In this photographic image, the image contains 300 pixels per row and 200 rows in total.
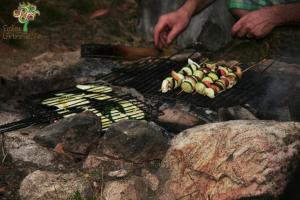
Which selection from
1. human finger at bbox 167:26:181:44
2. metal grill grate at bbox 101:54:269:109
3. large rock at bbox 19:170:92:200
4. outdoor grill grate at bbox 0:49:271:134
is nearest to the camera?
large rock at bbox 19:170:92:200

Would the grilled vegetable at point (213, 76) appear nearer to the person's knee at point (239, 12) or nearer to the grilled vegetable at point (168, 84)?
the grilled vegetable at point (168, 84)

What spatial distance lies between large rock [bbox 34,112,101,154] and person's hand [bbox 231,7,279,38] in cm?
255

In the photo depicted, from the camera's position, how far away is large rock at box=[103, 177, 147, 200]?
14.2 ft

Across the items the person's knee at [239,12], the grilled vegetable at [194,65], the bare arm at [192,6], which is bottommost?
the grilled vegetable at [194,65]

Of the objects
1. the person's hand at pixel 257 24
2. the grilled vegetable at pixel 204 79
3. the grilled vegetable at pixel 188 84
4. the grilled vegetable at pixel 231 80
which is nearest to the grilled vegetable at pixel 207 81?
the grilled vegetable at pixel 204 79

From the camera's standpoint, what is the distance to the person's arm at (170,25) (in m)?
6.28

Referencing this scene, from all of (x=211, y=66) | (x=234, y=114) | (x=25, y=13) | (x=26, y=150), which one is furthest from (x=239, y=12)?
(x=26, y=150)

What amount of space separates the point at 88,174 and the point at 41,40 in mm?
3902

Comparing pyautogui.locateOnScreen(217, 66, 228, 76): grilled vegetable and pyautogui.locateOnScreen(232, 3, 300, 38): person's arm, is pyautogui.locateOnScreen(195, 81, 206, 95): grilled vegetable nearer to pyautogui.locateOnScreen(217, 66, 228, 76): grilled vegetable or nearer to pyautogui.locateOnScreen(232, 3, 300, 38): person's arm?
pyautogui.locateOnScreen(217, 66, 228, 76): grilled vegetable

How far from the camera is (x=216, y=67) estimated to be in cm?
649

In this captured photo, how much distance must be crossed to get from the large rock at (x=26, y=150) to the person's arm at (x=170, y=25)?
2.00m

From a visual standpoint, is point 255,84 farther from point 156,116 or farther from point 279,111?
point 156,116

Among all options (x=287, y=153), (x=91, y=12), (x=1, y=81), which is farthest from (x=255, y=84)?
(x=91, y=12)

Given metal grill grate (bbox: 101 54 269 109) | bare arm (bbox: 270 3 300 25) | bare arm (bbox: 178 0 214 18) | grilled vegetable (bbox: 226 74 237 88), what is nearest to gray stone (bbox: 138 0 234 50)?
bare arm (bbox: 178 0 214 18)
